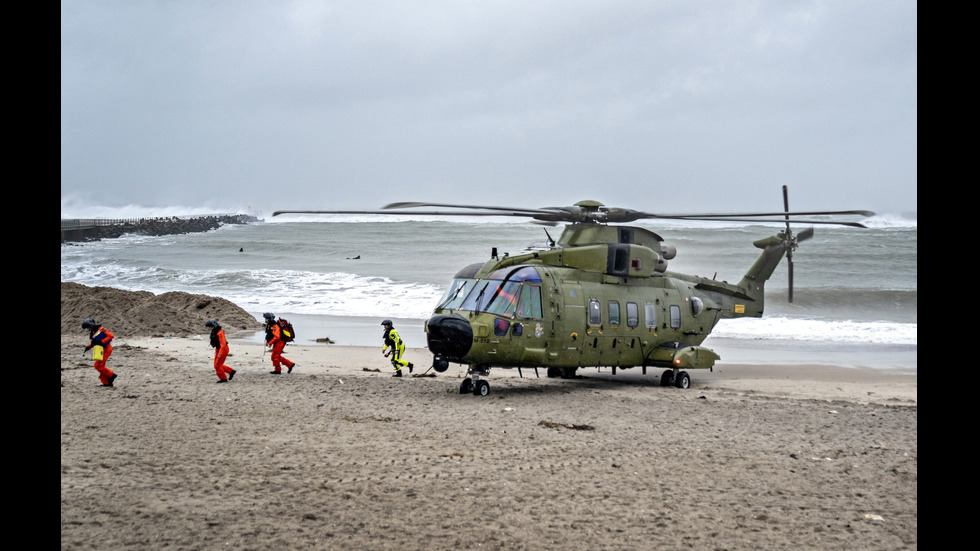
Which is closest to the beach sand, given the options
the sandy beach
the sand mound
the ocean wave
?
the sandy beach

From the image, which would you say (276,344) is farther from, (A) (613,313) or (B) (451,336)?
(A) (613,313)

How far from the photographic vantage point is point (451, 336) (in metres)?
11.3

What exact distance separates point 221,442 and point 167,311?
1511 centimetres

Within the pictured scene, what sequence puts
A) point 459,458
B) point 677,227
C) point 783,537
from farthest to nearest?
point 677,227 < point 459,458 < point 783,537

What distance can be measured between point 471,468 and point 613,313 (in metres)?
6.99

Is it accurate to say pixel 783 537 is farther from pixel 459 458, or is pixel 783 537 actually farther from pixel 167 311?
pixel 167 311

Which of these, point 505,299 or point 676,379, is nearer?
point 505,299

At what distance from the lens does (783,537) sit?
5.39 metres

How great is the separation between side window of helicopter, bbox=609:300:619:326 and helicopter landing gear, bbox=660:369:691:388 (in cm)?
163

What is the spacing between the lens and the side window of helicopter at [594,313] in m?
13.2

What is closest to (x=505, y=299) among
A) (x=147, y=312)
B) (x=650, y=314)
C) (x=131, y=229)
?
(x=650, y=314)

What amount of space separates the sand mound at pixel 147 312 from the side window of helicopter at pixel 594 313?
12.1 meters

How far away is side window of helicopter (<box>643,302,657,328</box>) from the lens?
14.2 m
